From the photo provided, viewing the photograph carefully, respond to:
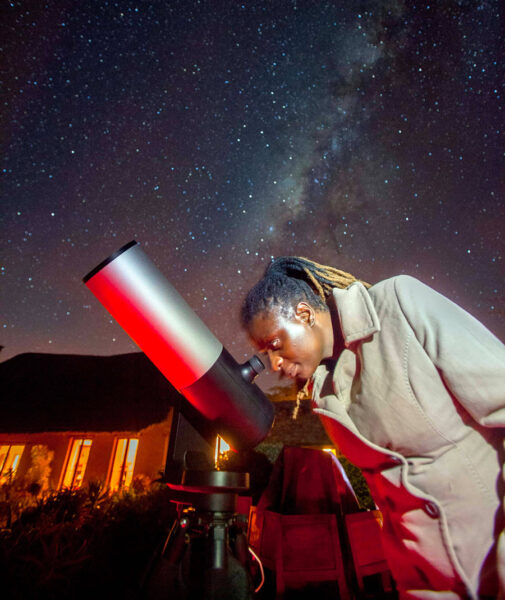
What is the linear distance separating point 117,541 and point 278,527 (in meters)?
2.26

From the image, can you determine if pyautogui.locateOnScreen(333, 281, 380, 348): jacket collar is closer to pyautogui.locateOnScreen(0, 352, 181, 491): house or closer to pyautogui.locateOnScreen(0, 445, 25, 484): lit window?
pyautogui.locateOnScreen(0, 352, 181, 491): house

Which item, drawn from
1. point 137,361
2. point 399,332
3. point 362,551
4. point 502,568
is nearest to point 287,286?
point 399,332

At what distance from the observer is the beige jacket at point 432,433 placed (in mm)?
1172

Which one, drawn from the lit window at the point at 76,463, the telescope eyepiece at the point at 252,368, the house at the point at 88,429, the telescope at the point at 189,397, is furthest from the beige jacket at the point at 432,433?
the lit window at the point at 76,463

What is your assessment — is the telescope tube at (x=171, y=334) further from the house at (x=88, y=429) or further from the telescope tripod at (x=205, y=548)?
the house at (x=88, y=429)

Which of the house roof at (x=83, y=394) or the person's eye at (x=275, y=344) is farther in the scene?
the house roof at (x=83, y=394)

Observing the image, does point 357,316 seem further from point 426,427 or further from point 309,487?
point 309,487

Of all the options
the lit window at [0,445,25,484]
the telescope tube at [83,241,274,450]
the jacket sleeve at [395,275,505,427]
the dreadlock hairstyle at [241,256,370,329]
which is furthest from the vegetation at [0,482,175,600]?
the lit window at [0,445,25,484]

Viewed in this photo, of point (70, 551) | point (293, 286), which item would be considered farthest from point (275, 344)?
point (70, 551)

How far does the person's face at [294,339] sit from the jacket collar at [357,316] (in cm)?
40

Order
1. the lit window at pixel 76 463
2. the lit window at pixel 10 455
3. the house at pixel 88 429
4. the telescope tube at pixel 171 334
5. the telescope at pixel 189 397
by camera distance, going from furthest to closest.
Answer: the lit window at pixel 10 455
the lit window at pixel 76 463
the house at pixel 88 429
the telescope tube at pixel 171 334
the telescope at pixel 189 397

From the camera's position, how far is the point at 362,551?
12.0 ft

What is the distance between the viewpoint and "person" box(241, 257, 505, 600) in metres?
1.17

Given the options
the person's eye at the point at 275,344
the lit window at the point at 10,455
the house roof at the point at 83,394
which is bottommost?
the lit window at the point at 10,455
